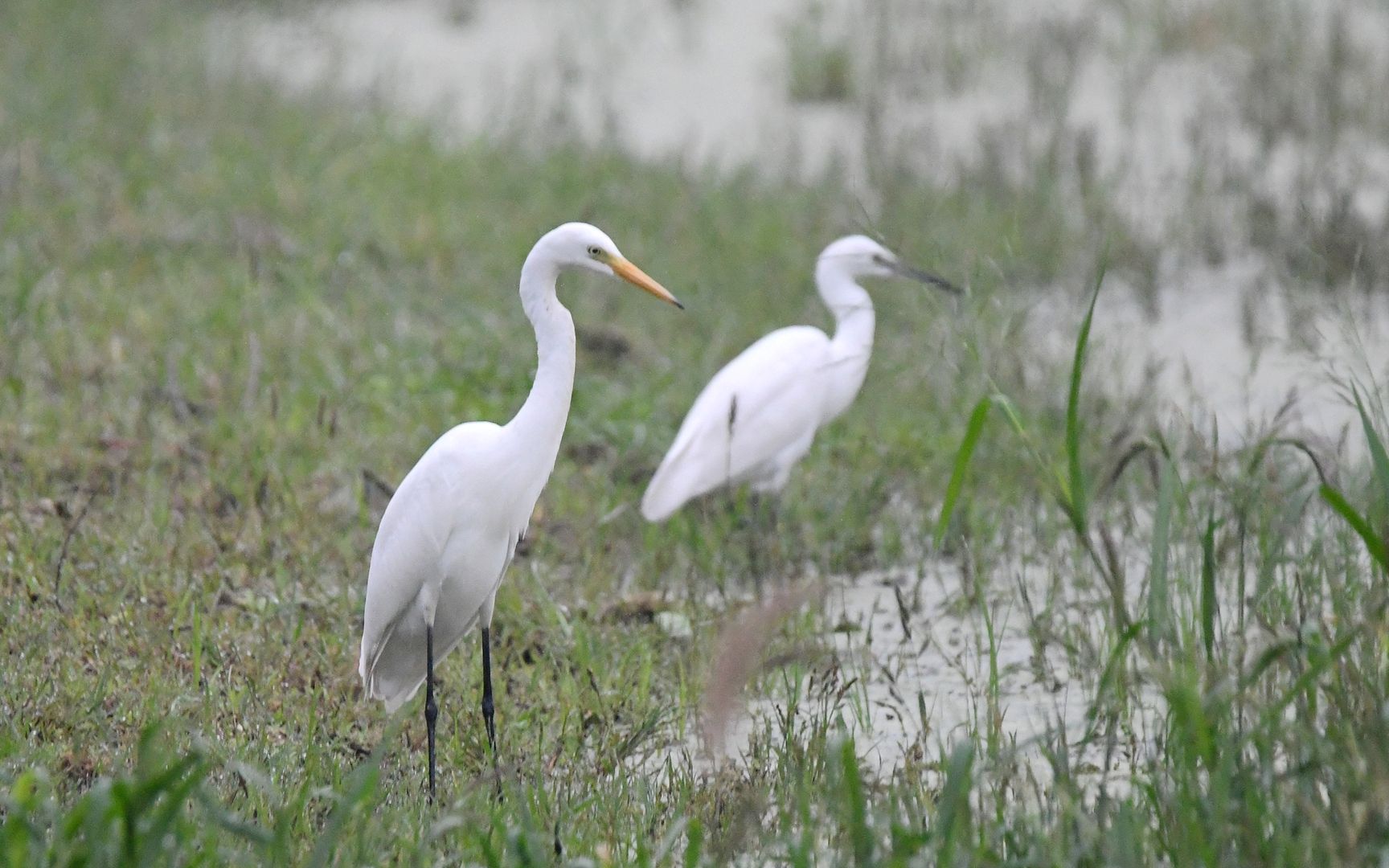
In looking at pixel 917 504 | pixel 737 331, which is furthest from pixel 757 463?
pixel 737 331

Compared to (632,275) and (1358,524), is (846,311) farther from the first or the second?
(1358,524)

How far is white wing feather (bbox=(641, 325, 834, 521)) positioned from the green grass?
0.49 ft

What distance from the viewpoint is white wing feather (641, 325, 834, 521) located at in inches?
177

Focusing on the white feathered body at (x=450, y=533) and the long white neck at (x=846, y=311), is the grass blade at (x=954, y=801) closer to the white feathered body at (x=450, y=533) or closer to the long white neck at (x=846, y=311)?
the white feathered body at (x=450, y=533)

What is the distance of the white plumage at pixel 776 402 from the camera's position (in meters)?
4.52

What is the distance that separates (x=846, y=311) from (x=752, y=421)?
52 centimetres

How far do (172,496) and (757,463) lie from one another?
1556 millimetres

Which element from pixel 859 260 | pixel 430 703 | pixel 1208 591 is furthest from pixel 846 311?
pixel 1208 591

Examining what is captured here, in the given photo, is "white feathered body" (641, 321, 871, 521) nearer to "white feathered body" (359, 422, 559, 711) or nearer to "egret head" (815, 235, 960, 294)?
"egret head" (815, 235, 960, 294)

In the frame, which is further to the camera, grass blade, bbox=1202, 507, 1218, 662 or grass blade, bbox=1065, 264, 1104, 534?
grass blade, bbox=1202, 507, 1218, 662

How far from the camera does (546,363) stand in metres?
3.14

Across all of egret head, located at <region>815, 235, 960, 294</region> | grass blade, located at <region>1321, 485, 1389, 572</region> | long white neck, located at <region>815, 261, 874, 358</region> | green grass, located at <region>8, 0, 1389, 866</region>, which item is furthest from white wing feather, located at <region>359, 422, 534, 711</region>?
egret head, located at <region>815, 235, 960, 294</region>

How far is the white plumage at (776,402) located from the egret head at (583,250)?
128cm

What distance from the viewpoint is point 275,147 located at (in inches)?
297
